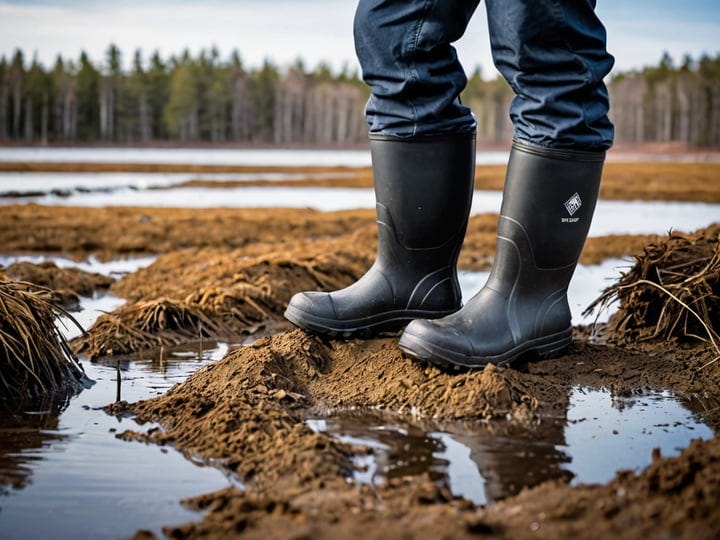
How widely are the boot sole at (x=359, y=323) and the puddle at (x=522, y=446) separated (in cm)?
54

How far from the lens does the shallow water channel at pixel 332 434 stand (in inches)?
71.2

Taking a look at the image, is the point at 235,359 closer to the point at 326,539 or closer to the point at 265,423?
the point at 265,423

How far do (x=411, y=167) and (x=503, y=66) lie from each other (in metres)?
0.43

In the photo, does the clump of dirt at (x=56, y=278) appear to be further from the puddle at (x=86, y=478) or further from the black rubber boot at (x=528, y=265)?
the black rubber boot at (x=528, y=265)

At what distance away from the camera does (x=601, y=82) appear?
2.68m

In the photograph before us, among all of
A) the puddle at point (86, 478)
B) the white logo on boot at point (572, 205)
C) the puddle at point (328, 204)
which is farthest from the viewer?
the puddle at point (328, 204)

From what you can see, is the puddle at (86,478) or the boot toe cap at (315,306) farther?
the boot toe cap at (315,306)

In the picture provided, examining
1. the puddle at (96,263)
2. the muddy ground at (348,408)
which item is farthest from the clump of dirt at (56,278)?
the puddle at (96,263)

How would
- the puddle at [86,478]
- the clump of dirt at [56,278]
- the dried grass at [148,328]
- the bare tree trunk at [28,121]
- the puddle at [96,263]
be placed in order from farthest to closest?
1. the bare tree trunk at [28,121]
2. the puddle at [96,263]
3. the clump of dirt at [56,278]
4. the dried grass at [148,328]
5. the puddle at [86,478]

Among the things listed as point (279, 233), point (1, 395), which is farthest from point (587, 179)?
point (279, 233)

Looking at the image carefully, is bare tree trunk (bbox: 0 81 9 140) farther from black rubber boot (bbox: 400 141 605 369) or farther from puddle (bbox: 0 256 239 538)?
black rubber boot (bbox: 400 141 605 369)

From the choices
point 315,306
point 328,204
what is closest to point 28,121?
point 328,204

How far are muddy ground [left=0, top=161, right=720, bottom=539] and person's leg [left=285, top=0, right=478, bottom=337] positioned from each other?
12cm

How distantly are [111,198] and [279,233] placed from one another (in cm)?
827
